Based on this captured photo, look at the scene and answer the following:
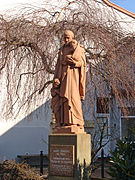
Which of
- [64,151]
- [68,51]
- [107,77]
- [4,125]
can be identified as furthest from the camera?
[4,125]

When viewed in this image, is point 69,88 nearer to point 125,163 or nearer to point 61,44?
point 61,44

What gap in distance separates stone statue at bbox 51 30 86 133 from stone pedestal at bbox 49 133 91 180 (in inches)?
8.9

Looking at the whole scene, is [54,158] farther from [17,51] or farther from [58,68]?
[17,51]

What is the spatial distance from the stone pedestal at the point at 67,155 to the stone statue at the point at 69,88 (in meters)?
0.23

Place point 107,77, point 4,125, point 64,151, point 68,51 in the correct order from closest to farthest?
point 64,151, point 68,51, point 107,77, point 4,125

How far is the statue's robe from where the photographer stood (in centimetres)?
774

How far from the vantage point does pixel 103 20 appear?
10078 mm

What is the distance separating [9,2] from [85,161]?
9.04 metres

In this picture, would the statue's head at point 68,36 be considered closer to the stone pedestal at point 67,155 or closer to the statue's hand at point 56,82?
the statue's hand at point 56,82

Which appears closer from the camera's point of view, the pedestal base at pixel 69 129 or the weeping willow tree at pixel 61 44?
the pedestal base at pixel 69 129

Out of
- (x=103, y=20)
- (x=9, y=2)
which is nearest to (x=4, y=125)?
(x=9, y=2)

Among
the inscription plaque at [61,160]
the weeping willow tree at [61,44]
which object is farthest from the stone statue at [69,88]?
the weeping willow tree at [61,44]

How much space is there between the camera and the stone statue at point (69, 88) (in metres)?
7.73

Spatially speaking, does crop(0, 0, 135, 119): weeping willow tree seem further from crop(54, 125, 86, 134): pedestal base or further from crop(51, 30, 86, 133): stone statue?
crop(54, 125, 86, 134): pedestal base
